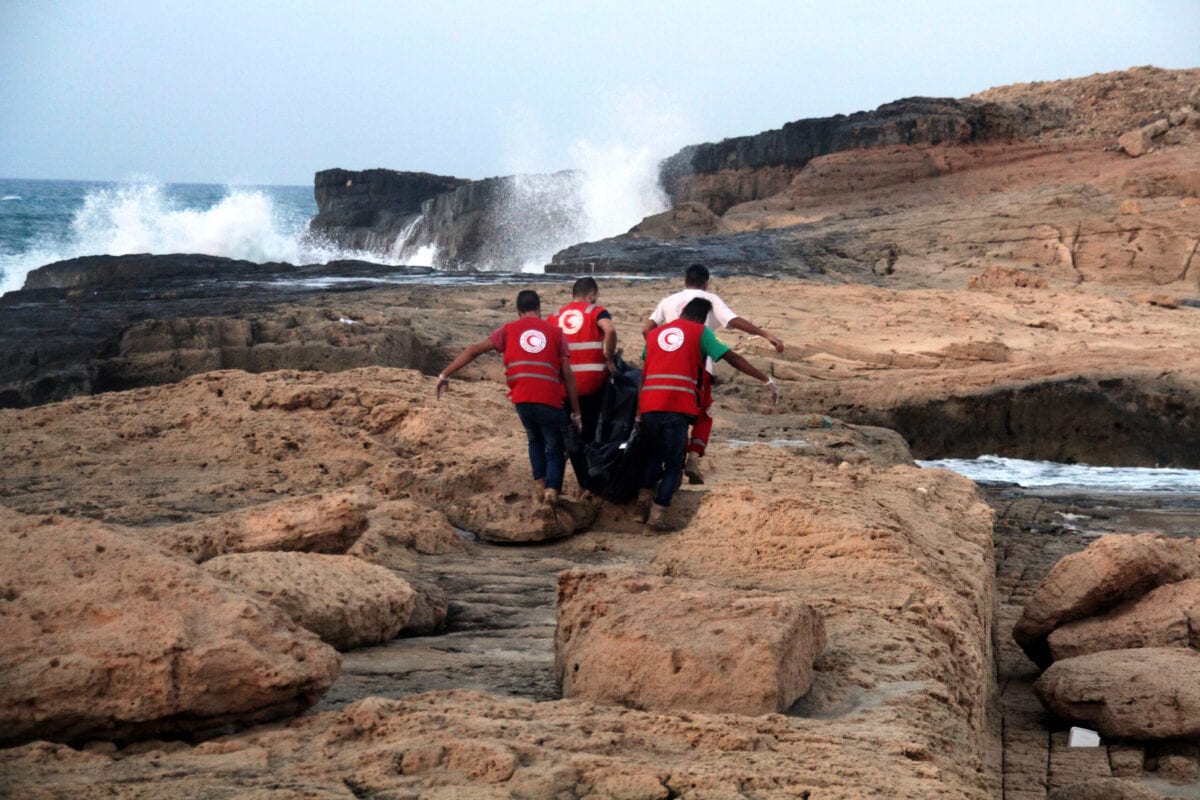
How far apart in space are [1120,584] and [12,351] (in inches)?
409

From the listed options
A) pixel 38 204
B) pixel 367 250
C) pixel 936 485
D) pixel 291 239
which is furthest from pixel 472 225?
pixel 38 204

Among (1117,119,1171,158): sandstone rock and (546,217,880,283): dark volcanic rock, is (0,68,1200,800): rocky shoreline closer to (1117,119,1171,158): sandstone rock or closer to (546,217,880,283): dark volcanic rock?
(546,217,880,283): dark volcanic rock

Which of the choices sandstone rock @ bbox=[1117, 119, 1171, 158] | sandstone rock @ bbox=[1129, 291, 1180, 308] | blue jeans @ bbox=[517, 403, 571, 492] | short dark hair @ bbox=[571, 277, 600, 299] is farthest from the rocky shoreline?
sandstone rock @ bbox=[1117, 119, 1171, 158]

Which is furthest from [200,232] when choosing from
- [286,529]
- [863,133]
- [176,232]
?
[286,529]

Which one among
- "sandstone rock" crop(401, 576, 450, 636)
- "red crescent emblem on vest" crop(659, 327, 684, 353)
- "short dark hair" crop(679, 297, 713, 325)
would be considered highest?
"short dark hair" crop(679, 297, 713, 325)

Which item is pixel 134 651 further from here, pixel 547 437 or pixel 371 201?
pixel 371 201

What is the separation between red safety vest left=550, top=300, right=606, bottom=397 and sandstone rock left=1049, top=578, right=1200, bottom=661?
2589mm

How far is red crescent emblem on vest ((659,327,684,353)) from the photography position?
21.1 feet

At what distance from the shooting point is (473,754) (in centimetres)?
296

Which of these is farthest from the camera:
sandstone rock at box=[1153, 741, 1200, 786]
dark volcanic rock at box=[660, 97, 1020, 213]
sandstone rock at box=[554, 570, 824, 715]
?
dark volcanic rock at box=[660, 97, 1020, 213]

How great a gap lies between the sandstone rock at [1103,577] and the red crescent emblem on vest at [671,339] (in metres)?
2.06

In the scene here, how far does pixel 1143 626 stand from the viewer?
5.79 metres

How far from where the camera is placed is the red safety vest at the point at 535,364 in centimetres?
654

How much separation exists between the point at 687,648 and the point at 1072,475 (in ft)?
33.9
